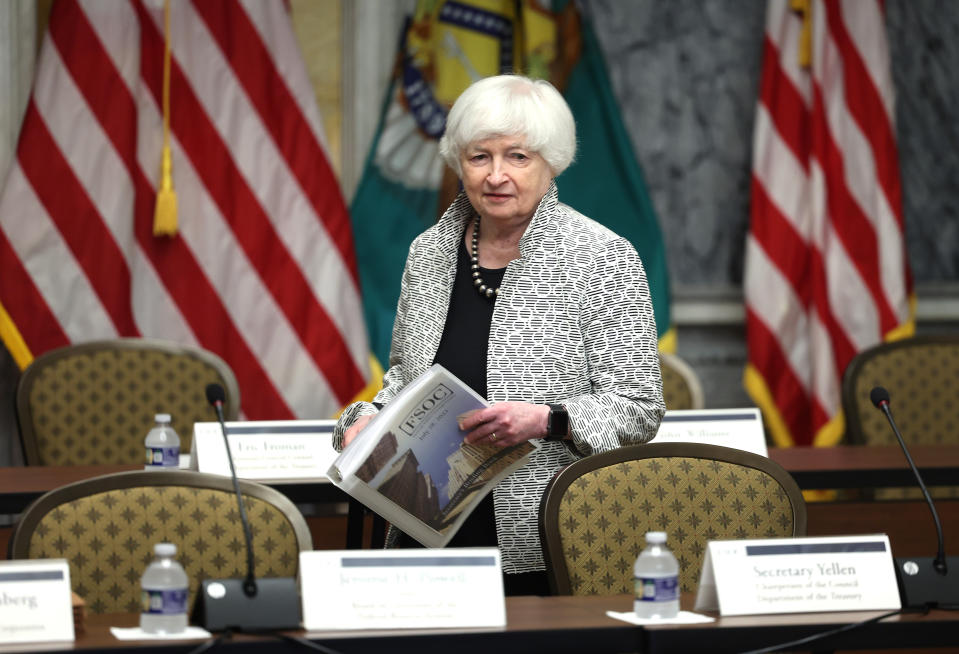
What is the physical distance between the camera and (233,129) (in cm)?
513

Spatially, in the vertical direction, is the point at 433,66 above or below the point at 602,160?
above

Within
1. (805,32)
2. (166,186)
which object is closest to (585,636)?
(166,186)

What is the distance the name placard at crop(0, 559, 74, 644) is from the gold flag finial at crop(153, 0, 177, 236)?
3.07 m

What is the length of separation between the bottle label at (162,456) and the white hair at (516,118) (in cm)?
128

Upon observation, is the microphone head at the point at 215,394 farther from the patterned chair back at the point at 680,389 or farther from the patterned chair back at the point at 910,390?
the patterned chair back at the point at 910,390

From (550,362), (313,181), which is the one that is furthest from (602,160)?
(550,362)

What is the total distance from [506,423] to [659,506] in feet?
1.46

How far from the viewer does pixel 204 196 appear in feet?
16.8

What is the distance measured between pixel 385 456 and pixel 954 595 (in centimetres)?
102

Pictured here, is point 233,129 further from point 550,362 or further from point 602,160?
point 550,362

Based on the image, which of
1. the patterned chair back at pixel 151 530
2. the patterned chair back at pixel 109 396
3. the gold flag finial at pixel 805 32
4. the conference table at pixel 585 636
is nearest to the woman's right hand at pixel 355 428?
the patterned chair back at pixel 151 530

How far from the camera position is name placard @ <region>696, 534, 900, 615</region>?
84.7 inches

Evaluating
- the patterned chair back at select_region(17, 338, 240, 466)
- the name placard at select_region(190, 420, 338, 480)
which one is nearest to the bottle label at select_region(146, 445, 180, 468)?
the name placard at select_region(190, 420, 338, 480)

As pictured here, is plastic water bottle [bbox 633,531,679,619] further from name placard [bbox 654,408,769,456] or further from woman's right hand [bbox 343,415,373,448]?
name placard [bbox 654,408,769,456]
